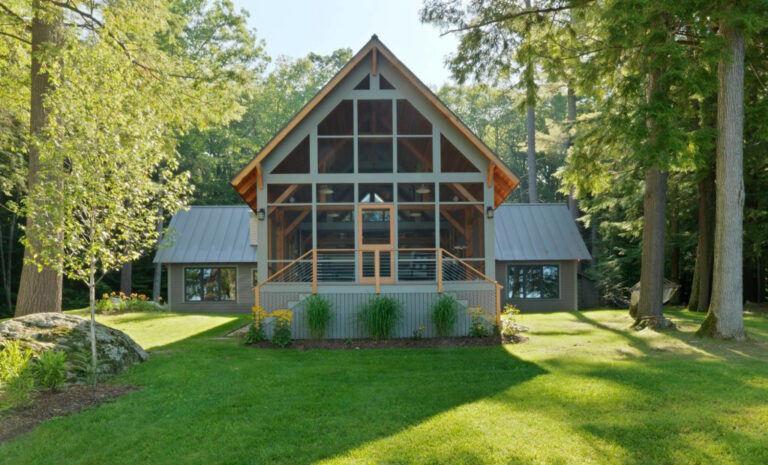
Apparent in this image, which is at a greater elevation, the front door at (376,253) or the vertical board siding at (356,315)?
the front door at (376,253)

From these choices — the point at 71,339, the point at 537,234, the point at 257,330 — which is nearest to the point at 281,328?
the point at 257,330

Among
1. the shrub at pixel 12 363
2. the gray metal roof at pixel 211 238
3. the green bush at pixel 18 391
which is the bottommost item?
the green bush at pixel 18 391

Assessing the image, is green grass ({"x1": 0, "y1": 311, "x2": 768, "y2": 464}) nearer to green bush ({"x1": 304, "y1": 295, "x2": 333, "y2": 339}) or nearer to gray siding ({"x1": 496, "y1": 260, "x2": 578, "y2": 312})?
green bush ({"x1": 304, "y1": 295, "x2": 333, "y2": 339})

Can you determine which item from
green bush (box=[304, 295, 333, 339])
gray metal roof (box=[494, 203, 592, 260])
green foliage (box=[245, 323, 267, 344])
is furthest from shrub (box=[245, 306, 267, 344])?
gray metal roof (box=[494, 203, 592, 260])

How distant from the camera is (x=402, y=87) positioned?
12.5 metres

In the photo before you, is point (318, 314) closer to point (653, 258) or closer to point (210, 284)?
point (653, 258)

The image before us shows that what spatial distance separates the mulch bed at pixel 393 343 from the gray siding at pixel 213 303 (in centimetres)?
975

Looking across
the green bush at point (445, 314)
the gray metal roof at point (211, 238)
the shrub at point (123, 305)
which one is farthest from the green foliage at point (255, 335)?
the shrub at point (123, 305)

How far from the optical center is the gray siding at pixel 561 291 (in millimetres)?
20359

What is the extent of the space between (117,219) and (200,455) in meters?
4.00

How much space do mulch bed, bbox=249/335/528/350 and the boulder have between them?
273cm

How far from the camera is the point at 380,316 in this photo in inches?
425

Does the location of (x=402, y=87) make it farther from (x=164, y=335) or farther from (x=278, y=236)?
(x=164, y=335)

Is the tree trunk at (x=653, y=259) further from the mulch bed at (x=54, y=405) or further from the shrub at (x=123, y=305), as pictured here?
the shrub at (x=123, y=305)
